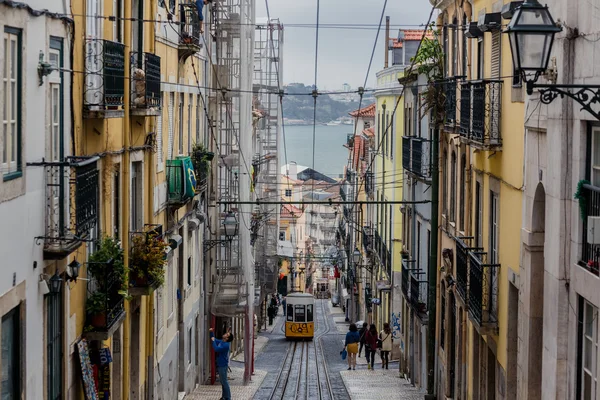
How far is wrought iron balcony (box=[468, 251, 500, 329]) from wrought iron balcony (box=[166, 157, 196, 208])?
6690 mm

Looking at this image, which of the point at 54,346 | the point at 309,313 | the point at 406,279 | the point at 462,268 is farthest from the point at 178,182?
the point at 309,313

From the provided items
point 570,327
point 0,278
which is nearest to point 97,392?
point 0,278

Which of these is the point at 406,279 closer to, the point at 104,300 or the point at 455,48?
the point at 455,48

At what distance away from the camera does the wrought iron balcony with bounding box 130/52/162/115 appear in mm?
16009

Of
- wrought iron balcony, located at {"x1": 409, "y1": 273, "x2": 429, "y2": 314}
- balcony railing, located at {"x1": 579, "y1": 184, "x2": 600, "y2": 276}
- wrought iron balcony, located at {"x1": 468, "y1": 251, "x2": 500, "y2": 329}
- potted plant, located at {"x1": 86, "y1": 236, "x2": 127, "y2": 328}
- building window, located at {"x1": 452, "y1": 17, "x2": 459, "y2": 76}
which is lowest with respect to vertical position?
wrought iron balcony, located at {"x1": 409, "y1": 273, "x2": 429, "y2": 314}

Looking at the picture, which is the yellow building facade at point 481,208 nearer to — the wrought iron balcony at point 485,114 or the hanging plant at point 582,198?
the wrought iron balcony at point 485,114

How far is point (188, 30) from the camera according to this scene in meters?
23.1

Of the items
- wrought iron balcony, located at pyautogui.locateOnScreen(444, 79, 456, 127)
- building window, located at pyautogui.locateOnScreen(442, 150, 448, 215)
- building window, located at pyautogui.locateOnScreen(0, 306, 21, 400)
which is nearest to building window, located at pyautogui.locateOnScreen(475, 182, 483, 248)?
wrought iron balcony, located at pyautogui.locateOnScreen(444, 79, 456, 127)

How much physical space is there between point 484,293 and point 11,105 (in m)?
9.65

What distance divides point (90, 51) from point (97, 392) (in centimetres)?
448

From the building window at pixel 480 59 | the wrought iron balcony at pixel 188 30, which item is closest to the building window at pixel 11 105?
the building window at pixel 480 59

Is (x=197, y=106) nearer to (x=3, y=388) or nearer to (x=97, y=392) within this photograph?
(x=97, y=392)

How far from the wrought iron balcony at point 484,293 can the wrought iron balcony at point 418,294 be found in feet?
31.8

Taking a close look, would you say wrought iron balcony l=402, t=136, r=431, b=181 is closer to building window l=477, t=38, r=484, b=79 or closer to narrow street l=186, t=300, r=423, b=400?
narrow street l=186, t=300, r=423, b=400
